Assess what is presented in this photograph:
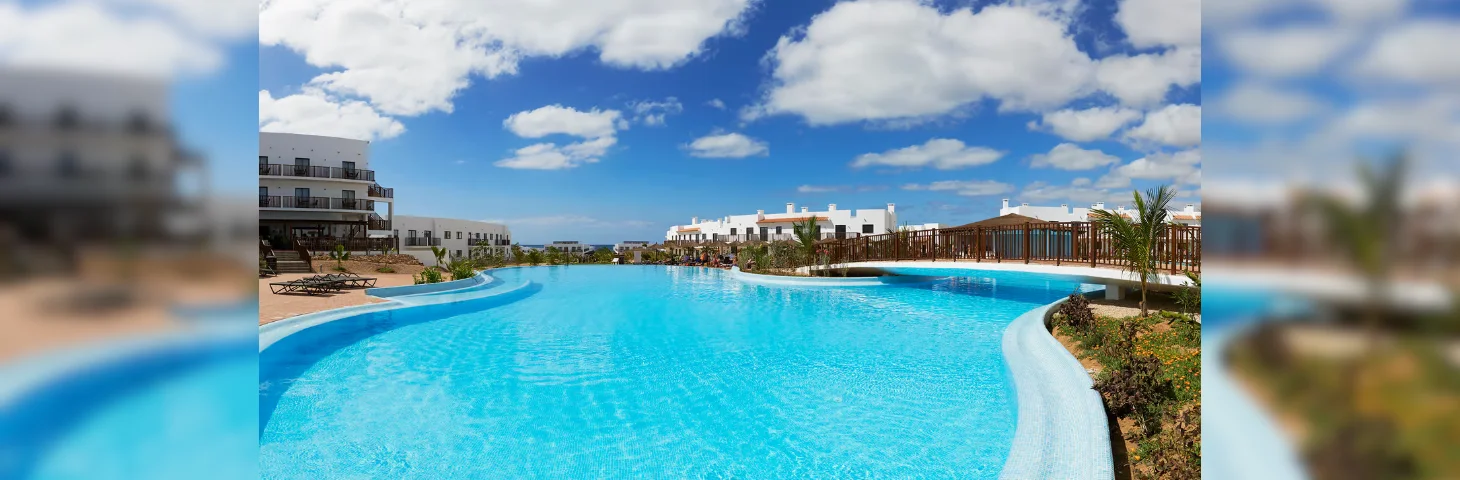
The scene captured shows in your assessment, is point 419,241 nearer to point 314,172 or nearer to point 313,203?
point 313,203

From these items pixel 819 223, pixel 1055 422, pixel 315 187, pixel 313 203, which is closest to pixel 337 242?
pixel 313 203

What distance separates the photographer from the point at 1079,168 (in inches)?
1770

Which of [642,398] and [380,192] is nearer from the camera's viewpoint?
[642,398]

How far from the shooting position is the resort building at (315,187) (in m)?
28.0

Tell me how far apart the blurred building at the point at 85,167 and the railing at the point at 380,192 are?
3540 centimetres

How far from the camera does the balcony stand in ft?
91.2

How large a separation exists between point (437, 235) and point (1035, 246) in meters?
37.9

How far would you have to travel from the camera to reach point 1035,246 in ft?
44.4

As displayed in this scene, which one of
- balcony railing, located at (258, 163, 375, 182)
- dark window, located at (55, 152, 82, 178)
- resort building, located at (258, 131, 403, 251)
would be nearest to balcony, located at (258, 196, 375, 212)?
resort building, located at (258, 131, 403, 251)

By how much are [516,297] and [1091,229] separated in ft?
48.1

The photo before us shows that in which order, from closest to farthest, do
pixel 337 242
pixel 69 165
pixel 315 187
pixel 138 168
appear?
pixel 69 165
pixel 138 168
pixel 337 242
pixel 315 187

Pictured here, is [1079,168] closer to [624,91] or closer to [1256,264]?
[624,91]

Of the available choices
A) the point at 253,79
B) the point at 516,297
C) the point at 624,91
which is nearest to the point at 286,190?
the point at 624,91

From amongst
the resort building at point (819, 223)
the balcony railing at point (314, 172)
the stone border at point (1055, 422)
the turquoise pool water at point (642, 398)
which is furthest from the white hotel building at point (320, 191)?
the stone border at point (1055, 422)
